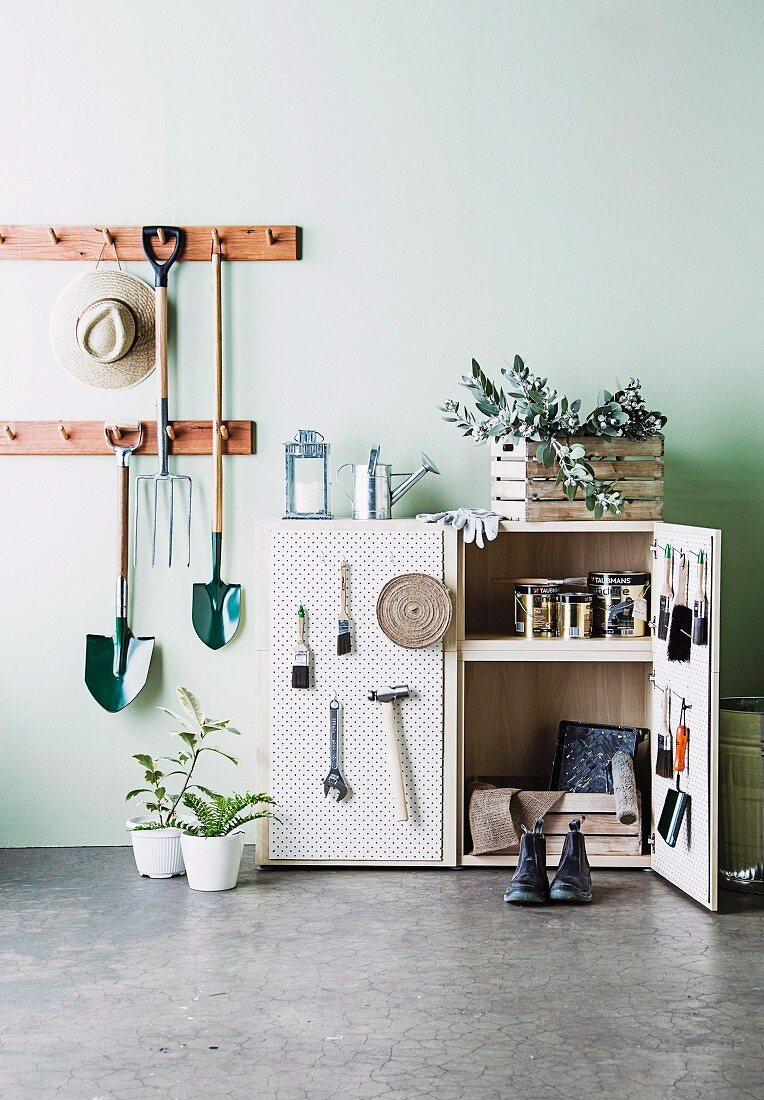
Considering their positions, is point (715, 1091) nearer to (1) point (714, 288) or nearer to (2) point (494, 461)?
(2) point (494, 461)

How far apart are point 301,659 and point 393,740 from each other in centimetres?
35

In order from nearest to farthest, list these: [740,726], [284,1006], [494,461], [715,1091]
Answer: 1. [715,1091]
2. [284,1006]
3. [740,726]
4. [494,461]

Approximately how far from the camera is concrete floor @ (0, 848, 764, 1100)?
2.15m

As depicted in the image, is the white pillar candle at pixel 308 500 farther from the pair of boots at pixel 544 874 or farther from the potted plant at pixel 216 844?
the pair of boots at pixel 544 874

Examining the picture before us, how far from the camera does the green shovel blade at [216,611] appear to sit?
3.65 metres

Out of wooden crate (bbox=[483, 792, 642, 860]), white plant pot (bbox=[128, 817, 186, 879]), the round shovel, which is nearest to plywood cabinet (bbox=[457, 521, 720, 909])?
wooden crate (bbox=[483, 792, 642, 860])

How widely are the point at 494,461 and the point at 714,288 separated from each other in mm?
928

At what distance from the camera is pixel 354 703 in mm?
3336

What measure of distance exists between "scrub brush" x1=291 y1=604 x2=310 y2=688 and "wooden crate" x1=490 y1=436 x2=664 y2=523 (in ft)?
2.21

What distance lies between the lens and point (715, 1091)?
2096mm

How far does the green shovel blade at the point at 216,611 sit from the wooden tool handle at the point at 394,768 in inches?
25.3

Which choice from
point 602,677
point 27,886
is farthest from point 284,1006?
point 602,677

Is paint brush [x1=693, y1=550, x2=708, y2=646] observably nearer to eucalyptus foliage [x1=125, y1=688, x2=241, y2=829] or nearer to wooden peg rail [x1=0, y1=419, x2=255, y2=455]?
eucalyptus foliage [x1=125, y1=688, x2=241, y2=829]

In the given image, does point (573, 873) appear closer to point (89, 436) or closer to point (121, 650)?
point (121, 650)
